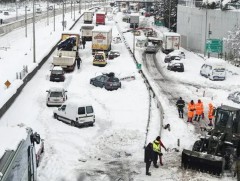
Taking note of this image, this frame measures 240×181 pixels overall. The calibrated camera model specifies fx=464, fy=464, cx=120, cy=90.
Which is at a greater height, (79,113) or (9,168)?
(9,168)

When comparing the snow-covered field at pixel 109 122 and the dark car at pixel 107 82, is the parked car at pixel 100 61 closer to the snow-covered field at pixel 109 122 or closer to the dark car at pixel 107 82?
the snow-covered field at pixel 109 122

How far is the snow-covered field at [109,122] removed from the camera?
71.3ft

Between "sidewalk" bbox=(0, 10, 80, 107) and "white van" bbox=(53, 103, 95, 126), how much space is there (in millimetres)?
4677

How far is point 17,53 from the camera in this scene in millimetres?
63469

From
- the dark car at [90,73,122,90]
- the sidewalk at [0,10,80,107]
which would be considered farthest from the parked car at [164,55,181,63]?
the dark car at [90,73,122,90]

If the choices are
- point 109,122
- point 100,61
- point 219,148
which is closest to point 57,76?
point 100,61

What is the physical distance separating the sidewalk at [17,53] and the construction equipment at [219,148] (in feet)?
47.3

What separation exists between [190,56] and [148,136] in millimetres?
39937

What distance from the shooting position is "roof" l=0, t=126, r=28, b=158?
12562 mm

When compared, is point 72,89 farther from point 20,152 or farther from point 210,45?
point 20,152

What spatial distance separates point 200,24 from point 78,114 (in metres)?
46.8

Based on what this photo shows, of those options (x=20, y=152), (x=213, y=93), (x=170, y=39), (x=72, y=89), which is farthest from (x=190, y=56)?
(x=20, y=152)

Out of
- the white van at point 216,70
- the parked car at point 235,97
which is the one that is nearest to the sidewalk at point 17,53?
the parked car at point 235,97

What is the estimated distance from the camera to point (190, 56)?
65500 millimetres
